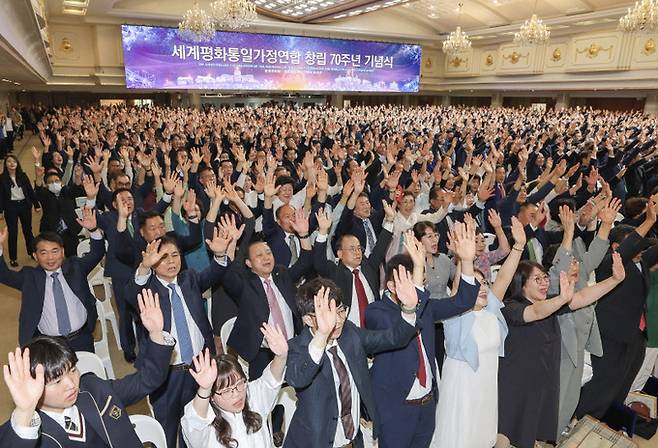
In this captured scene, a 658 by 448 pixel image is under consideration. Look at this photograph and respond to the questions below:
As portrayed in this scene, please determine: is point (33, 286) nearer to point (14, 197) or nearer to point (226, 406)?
point (226, 406)

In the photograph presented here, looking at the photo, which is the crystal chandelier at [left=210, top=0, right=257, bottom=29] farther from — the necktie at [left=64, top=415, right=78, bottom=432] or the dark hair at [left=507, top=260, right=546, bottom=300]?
the necktie at [left=64, top=415, right=78, bottom=432]

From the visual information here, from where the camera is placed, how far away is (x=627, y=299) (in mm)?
2711

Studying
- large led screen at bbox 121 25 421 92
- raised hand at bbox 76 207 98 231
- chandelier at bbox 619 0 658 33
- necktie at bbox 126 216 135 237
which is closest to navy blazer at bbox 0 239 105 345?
raised hand at bbox 76 207 98 231

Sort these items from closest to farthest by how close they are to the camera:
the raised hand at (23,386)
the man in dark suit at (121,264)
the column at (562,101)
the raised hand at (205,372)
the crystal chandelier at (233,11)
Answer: the raised hand at (23,386)
the raised hand at (205,372)
the man in dark suit at (121,264)
the crystal chandelier at (233,11)
the column at (562,101)

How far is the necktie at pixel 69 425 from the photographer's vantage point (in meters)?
1.51

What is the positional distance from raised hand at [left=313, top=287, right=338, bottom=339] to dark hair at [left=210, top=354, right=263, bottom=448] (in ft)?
1.23

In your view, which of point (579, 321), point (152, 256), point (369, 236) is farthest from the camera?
point (369, 236)

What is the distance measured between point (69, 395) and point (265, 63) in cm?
2273

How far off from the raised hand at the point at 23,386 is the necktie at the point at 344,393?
107 centimetres

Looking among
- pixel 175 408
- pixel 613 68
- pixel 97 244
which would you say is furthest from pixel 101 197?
pixel 613 68

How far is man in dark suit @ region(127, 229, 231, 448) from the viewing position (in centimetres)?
224

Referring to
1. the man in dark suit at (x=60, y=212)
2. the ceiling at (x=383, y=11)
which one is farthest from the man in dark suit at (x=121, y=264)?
the ceiling at (x=383, y=11)

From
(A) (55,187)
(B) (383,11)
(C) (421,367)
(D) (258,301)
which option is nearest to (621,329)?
(C) (421,367)

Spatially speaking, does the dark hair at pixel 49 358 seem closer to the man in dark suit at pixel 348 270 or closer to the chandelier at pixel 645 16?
the man in dark suit at pixel 348 270
